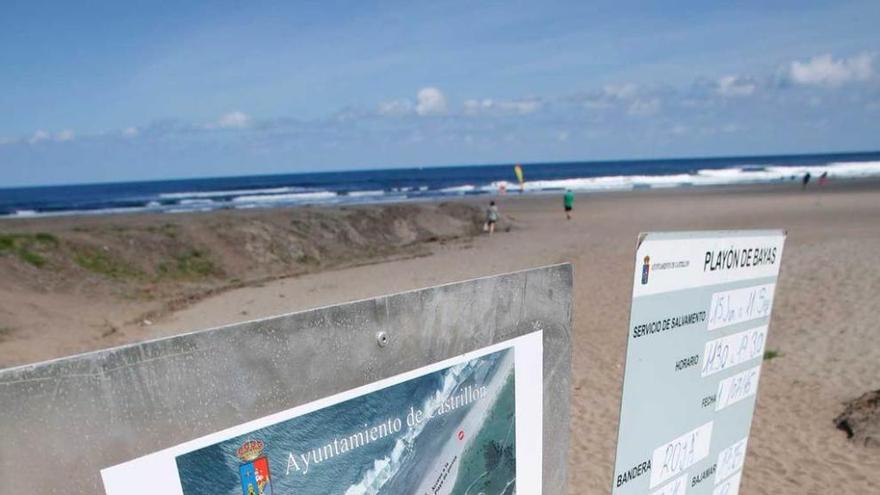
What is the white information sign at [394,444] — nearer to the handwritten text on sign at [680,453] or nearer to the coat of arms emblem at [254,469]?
the coat of arms emblem at [254,469]

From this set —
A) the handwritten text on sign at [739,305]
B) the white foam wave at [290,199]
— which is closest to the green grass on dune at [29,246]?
the handwritten text on sign at [739,305]

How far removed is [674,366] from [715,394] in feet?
1.57

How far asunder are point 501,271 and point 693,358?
554 inches

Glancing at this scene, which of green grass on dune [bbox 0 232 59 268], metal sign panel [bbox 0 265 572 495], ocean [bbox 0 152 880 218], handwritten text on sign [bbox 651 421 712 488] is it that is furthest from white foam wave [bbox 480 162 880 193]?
metal sign panel [bbox 0 265 572 495]

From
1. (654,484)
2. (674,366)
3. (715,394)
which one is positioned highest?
(674,366)

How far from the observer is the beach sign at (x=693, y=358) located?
2.35 meters

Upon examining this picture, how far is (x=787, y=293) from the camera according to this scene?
1191 centimetres

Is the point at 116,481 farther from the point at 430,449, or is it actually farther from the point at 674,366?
the point at 674,366

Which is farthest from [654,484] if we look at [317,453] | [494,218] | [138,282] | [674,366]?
[494,218]

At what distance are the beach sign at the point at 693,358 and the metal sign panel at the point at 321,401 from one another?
0.31 meters

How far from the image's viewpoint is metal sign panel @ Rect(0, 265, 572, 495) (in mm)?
1327

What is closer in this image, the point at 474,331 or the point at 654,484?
the point at 474,331

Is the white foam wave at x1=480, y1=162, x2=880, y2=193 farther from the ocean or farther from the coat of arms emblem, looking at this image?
the coat of arms emblem

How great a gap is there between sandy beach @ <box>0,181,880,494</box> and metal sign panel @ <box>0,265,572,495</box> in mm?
3572
